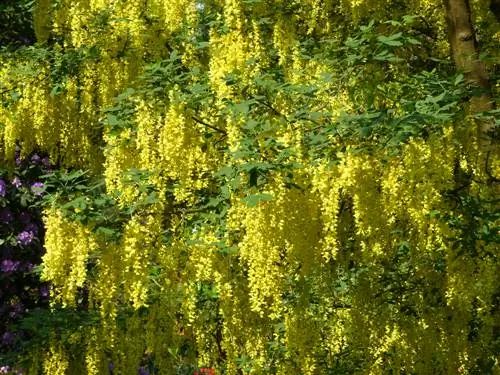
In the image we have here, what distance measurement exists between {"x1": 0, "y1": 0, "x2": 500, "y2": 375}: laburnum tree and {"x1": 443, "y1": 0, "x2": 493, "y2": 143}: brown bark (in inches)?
0.6

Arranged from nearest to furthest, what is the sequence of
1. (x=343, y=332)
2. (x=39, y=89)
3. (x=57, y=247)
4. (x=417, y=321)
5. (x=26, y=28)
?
(x=57, y=247) < (x=417, y=321) < (x=39, y=89) < (x=343, y=332) < (x=26, y=28)

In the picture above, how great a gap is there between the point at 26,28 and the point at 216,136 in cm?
447

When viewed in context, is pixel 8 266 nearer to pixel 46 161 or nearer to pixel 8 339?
pixel 8 339

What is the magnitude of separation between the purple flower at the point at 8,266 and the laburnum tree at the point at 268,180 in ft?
6.83

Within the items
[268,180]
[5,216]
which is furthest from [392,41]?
[5,216]

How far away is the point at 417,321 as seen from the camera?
6.32 metres

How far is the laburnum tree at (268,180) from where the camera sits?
4953mm

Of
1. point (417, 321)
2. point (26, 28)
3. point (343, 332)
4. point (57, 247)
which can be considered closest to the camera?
point (57, 247)

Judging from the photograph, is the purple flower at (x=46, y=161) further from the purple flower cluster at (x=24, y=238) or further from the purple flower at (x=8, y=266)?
the purple flower at (x=8, y=266)

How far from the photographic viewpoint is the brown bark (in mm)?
5066

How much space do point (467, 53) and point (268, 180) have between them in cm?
191

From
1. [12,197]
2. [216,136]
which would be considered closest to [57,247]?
[216,136]

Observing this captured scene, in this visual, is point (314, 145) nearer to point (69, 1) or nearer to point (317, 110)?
point (317, 110)

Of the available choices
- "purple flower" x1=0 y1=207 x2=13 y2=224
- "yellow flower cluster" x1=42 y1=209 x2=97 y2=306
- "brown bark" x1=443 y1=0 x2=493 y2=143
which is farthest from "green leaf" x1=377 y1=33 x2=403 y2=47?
"purple flower" x1=0 y1=207 x2=13 y2=224
